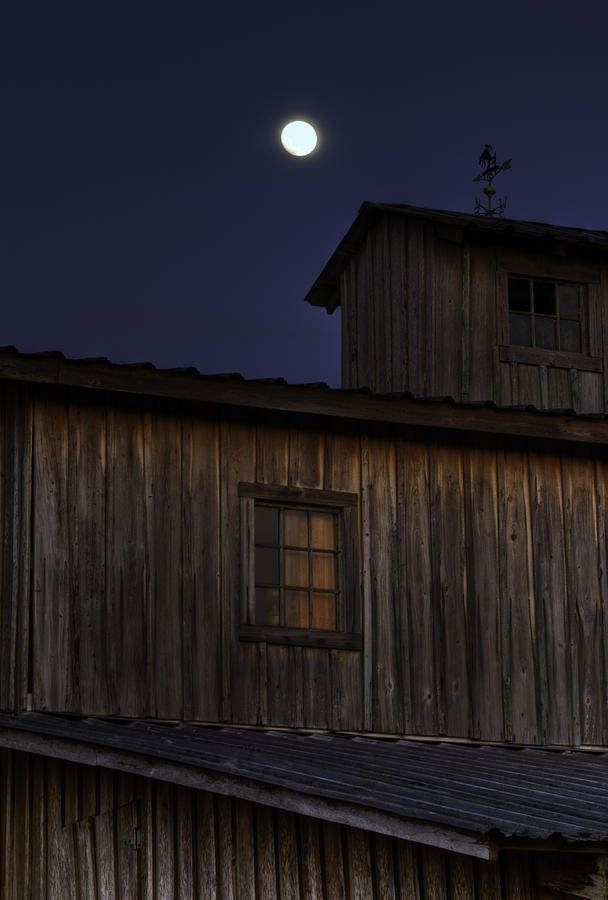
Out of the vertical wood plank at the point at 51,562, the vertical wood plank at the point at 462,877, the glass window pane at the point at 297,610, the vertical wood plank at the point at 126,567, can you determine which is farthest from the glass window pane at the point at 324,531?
the vertical wood plank at the point at 462,877

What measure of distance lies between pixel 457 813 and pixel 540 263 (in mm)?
9947

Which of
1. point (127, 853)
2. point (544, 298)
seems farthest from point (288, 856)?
point (544, 298)

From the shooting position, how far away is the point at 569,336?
57.3 feet

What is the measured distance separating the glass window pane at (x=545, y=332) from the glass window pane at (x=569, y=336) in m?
0.10

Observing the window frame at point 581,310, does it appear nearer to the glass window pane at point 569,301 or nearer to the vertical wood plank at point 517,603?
the glass window pane at point 569,301

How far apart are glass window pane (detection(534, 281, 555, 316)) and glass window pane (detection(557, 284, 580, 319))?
0.31ft

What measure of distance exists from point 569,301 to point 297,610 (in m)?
5.96

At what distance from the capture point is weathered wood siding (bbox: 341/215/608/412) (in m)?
17.1

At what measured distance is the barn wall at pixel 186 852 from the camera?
10172mm

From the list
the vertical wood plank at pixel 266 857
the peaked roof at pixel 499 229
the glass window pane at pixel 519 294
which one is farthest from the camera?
the glass window pane at pixel 519 294

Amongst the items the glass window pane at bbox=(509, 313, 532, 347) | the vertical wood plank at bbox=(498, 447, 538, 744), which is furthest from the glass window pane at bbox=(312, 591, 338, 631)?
the glass window pane at bbox=(509, 313, 532, 347)

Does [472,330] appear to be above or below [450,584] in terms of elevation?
above

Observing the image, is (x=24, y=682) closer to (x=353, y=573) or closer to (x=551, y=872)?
(x=353, y=573)

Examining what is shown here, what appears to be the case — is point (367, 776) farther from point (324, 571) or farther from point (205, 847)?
point (324, 571)
